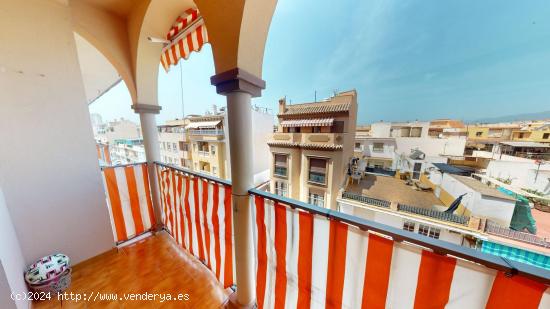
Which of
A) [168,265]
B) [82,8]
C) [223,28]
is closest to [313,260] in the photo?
[223,28]

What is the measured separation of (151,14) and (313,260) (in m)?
2.54

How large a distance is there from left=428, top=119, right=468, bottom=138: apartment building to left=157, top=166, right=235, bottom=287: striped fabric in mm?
6327

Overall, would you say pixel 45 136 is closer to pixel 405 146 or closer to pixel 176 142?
pixel 405 146

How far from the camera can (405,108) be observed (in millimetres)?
3846

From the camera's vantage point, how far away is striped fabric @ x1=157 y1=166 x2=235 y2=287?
4.50 ft

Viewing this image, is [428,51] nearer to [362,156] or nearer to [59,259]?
[362,156]

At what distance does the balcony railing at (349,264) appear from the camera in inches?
21.0

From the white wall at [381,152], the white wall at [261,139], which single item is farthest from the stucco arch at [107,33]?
the white wall at [381,152]

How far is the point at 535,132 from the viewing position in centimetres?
391

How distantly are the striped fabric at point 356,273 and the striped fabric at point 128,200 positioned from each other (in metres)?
1.94

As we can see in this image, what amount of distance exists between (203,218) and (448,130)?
6.82 metres

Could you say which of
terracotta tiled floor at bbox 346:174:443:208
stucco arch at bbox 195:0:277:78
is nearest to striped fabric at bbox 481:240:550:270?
terracotta tiled floor at bbox 346:174:443:208

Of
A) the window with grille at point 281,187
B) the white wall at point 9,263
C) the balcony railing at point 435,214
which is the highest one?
the white wall at point 9,263

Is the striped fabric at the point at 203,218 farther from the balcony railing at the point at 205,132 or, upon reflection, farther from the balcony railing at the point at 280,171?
the balcony railing at the point at 205,132
